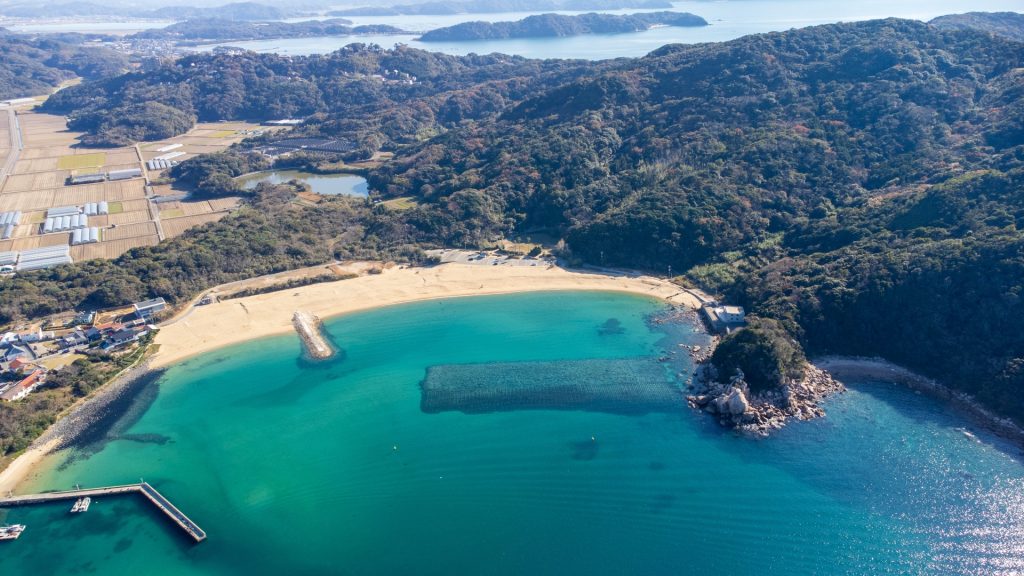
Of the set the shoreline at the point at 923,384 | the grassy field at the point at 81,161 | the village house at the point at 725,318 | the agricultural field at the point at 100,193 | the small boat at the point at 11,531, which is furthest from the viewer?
the grassy field at the point at 81,161

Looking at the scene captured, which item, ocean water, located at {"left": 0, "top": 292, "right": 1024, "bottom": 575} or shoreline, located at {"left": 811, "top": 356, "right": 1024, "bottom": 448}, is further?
shoreline, located at {"left": 811, "top": 356, "right": 1024, "bottom": 448}

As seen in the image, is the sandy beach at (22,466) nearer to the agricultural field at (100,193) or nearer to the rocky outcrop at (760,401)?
the agricultural field at (100,193)

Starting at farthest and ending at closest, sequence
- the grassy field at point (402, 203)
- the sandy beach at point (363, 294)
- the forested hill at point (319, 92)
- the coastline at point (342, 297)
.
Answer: the forested hill at point (319, 92) → the grassy field at point (402, 203) → the sandy beach at point (363, 294) → the coastline at point (342, 297)

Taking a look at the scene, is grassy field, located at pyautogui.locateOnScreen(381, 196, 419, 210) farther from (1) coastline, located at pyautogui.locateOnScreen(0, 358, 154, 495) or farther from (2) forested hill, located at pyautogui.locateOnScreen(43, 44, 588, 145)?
(1) coastline, located at pyautogui.locateOnScreen(0, 358, 154, 495)

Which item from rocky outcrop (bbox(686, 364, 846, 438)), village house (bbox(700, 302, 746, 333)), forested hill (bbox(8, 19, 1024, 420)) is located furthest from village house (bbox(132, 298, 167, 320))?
village house (bbox(700, 302, 746, 333))

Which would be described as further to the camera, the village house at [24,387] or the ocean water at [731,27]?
the ocean water at [731,27]

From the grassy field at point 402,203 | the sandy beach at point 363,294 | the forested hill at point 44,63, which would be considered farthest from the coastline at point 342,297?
the forested hill at point 44,63

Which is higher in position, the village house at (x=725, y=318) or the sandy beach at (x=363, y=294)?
the village house at (x=725, y=318)
